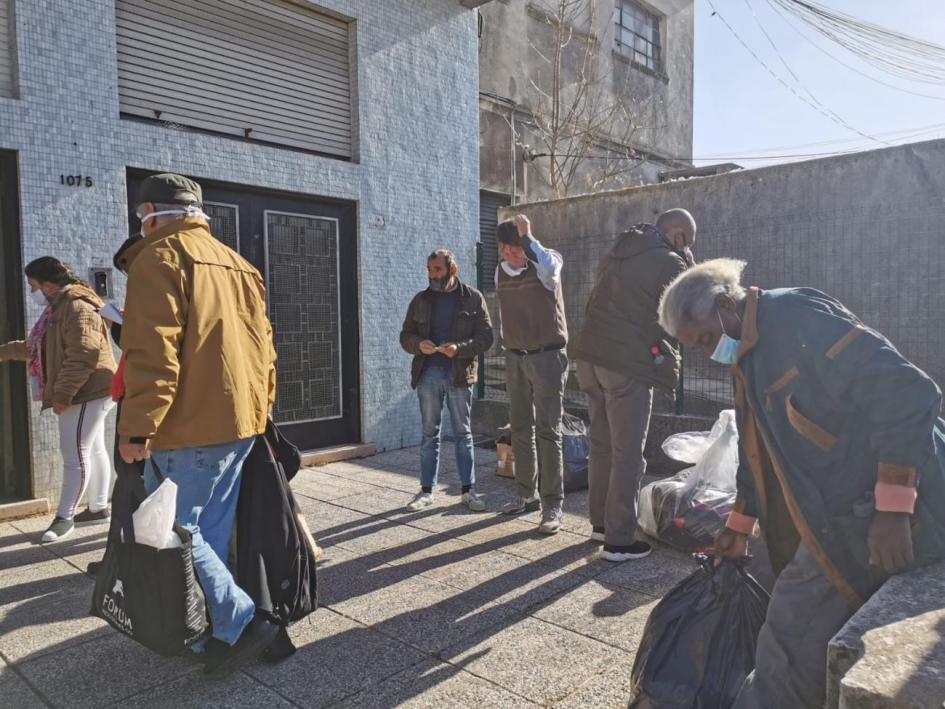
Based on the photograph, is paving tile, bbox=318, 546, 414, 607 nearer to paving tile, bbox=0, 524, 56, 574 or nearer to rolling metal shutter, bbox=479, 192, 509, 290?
paving tile, bbox=0, 524, 56, 574

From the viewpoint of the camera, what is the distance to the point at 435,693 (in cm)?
279

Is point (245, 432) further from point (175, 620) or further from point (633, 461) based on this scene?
point (633, 461)

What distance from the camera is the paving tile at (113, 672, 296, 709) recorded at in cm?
273

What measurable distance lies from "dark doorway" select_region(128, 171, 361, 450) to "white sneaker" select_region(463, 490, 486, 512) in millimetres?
2091

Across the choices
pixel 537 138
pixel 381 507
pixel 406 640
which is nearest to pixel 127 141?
pixel 381 507

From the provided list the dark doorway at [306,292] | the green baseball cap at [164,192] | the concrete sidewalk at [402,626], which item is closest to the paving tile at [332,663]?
the concrete sidewalk at [402,626]

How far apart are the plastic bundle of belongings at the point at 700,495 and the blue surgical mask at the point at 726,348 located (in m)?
2.12

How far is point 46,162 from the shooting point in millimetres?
5102

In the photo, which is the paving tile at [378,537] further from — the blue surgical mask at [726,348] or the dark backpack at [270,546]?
the blue surgical mask at [726,348]

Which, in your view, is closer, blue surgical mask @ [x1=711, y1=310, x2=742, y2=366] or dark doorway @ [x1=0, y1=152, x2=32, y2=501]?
blue surgical mask @ [x1=711, y1=310, x2=742, y2=366]

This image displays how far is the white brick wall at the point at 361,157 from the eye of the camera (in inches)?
201

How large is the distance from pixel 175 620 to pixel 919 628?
229 cm

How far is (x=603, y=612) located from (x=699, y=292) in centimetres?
189

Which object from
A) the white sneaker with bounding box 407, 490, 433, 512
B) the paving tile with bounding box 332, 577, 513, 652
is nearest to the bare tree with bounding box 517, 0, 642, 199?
the white sneaker with bounding box 407, 490, 433, 512
